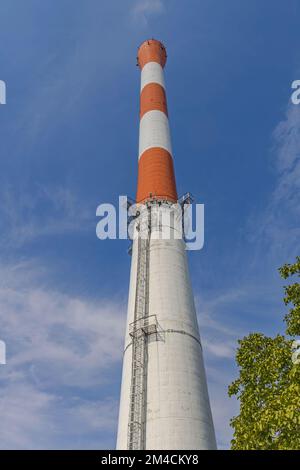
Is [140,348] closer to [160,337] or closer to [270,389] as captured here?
[160,337]

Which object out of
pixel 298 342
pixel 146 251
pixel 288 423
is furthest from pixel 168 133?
pixel 288 423

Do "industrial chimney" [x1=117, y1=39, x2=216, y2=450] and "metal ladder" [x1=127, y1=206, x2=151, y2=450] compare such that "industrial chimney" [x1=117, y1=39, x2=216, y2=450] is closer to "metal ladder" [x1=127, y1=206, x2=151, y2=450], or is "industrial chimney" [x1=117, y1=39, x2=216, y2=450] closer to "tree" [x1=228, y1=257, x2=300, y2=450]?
"metal ladder" [x1=127, y1=206, x2=151, y2=450]

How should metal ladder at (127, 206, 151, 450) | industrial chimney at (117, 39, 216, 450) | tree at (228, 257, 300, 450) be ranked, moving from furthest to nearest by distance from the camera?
metal ladder at (127, 206, 151, 450) < industrial chimney at (117, 39, 216, 450) < tree at (228, 257, 300, 450)

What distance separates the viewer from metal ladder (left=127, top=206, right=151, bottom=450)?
19.1m

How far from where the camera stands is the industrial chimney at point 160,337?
18.9m

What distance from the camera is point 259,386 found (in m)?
13.9

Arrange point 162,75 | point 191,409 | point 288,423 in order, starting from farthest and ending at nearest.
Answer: point 162,75, point 191,409, point 288,423

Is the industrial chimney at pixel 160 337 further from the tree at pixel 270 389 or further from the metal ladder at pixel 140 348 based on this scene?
the tree at pixel 270 389

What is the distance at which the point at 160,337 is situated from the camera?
21.5m

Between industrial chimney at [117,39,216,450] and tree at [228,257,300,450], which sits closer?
tree at [228,257,300,450]

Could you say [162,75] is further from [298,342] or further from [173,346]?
[298,342]

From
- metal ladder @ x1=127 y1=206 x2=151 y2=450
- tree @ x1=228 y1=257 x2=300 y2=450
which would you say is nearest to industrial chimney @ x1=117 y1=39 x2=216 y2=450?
metal ladder @ x1=127 y1=206 x2=151 y2=450
